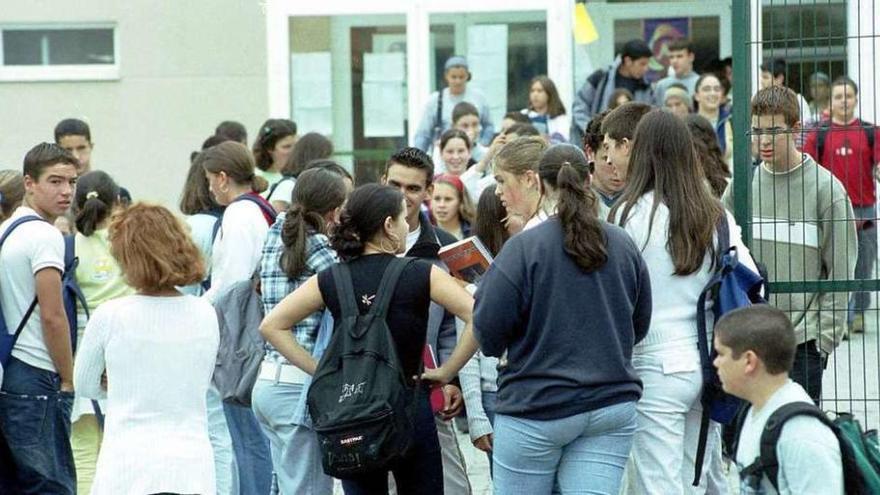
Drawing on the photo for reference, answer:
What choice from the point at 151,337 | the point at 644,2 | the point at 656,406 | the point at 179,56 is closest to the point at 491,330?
the point at 656,406

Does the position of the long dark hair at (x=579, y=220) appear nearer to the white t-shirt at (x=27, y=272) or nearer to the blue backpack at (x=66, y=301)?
the white t-shirt at (x=27, y=272)

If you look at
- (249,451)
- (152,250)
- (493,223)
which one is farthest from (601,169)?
(249,451)

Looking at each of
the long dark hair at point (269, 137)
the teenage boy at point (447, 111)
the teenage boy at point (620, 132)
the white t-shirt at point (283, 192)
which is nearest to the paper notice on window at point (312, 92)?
the teenage boy at point (447, 111)

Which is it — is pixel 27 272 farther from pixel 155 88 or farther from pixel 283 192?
pixel 155 88

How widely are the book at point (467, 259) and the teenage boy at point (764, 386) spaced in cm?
179

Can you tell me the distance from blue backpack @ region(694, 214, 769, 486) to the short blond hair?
73.0 inches

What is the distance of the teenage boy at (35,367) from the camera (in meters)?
6.77

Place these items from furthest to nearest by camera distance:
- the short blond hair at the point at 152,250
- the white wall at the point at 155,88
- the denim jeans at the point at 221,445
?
the white wall at the point at 155,88 < the denim jeans at the point at 221,445 < the short blond hair at the point at 152,250

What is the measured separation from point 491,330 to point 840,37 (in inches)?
95.4

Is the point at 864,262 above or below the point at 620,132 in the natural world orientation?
below

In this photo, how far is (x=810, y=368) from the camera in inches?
271

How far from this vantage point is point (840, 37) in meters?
6.76

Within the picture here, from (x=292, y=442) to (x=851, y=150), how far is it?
369 centimetres

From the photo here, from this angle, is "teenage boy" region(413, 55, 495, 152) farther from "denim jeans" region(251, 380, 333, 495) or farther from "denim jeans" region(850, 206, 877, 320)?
"denim jeans" region(251, 380, 333, 495)
